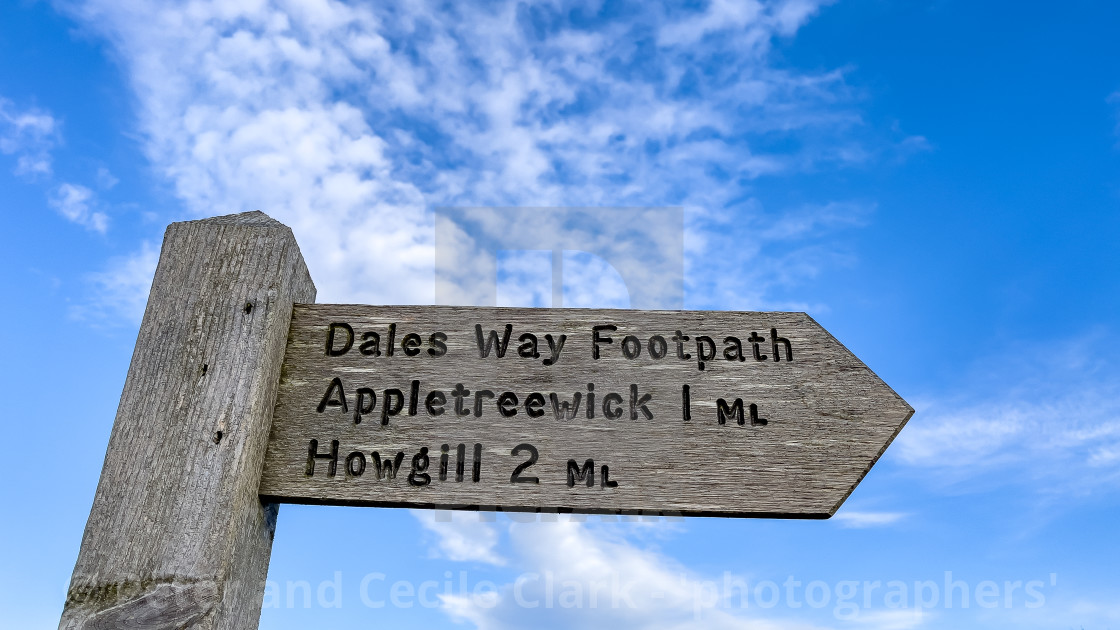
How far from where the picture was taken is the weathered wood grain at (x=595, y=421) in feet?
6.24

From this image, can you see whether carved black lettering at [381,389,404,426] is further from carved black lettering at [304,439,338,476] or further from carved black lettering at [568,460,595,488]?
carved black lettering at [568,460,595,488]

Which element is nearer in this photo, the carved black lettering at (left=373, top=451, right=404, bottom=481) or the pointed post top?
the carved black lettering at (left=373, top=451, right=404, bottom=481)

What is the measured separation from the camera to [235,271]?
2.06 m

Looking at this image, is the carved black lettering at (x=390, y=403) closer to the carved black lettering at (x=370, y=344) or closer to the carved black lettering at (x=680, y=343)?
the carved black lettering at (x=370, y=344)

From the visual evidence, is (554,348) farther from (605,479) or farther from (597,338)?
(605,479)

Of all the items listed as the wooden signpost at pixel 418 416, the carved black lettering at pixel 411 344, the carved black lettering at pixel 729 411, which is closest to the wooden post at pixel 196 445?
the wooden signpost at pixel 418 416

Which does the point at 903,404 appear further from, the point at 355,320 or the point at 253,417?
the point at 253,417

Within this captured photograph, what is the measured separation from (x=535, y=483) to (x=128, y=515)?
104 centimetres

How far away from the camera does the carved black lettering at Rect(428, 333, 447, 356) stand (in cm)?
207

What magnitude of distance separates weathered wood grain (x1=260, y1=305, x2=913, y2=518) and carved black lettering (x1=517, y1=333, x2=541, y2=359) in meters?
0.02

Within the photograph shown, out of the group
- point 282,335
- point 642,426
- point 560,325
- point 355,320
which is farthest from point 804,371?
point 282,335

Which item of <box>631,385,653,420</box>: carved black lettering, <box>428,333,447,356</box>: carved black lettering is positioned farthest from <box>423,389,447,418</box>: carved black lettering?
<box>631,385,653,420</box>: carved black lettering

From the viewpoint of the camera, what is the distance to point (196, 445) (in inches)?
73.0

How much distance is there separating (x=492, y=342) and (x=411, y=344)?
0.78 ft
